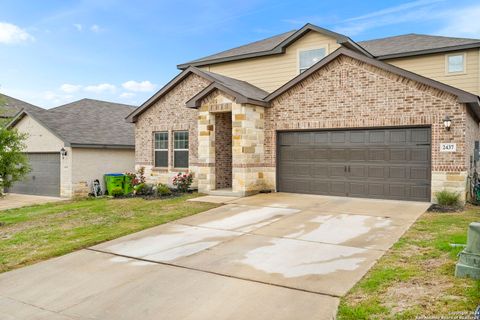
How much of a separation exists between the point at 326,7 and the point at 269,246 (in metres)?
15.2

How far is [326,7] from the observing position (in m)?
18.6

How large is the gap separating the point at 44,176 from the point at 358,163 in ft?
51.1

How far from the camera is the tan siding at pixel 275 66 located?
55.9ft

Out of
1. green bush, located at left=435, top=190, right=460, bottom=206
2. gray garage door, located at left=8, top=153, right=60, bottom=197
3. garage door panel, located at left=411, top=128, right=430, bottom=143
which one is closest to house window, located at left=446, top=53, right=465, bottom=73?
garage door panel, located at left=411, top=128, right=430, bottom=143

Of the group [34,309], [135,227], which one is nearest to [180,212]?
[135,227]

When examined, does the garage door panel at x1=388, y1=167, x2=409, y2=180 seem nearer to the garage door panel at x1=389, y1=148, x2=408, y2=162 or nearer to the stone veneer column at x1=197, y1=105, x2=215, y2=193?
the garage door panel at x1=389, y1=148, x2=408, y2=162

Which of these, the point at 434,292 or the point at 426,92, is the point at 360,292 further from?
the point at 426,92

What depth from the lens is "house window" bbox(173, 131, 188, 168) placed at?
16.8 metres

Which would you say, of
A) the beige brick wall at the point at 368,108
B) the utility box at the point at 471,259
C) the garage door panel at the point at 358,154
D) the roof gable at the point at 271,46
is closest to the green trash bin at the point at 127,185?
the roof gable at the point at 271,46

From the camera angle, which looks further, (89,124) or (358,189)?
(89,124)

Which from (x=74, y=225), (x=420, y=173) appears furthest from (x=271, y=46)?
(x=74, y=225)

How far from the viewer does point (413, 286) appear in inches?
195

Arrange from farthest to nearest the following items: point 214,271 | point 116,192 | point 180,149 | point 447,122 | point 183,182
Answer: point 180,149 < point 116,192 < point 183,182 < point 447,122 < point 214,271

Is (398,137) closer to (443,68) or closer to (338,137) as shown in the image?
(338,137)
